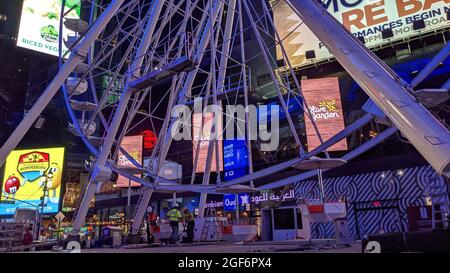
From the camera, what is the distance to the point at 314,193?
26.3 m

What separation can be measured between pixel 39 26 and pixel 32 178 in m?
16.2

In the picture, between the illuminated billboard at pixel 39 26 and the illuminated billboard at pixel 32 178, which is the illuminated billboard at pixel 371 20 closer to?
the illuminated billboard at pixel 39 26

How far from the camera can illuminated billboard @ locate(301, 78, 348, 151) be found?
2630 centimetres

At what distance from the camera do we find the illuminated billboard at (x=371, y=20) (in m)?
25.6

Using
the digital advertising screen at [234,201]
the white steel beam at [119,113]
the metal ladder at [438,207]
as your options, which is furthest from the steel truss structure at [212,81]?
the digital advertising screen at [234,201]

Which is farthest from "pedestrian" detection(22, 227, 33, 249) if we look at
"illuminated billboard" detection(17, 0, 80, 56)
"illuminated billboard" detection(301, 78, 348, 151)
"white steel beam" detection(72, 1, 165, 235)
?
"illuminated billboard" detection(17, 0, 80, 56)

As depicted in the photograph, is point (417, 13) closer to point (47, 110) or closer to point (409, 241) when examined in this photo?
point (409, 241)

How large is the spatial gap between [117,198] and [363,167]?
30.3m

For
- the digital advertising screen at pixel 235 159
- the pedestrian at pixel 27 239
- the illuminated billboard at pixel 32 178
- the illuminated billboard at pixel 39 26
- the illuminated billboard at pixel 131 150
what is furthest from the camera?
the illuminated billboard at pixel 131 150

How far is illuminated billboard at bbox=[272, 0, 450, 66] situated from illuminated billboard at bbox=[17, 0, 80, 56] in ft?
73.8

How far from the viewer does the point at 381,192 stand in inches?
918

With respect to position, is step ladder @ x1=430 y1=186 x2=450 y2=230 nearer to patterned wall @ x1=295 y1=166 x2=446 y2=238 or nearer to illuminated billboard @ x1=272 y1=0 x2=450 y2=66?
patterned wall @ x1=295 y1=166 x2=446 y2=238

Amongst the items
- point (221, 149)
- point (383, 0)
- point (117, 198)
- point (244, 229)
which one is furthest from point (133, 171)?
point (117, 198)

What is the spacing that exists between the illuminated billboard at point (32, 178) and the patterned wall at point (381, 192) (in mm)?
28912
